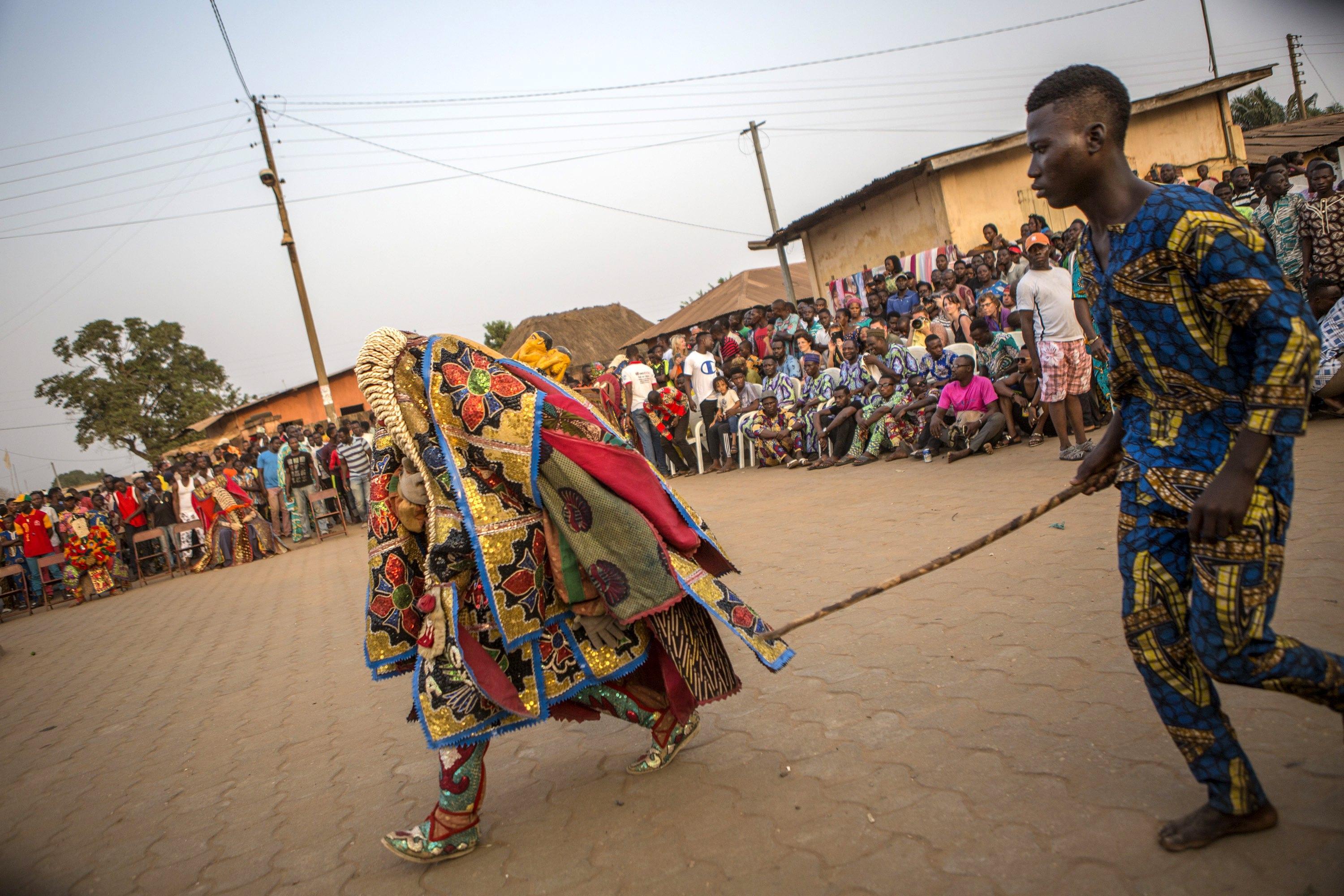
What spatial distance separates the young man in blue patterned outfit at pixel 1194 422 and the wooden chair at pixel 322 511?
1484 cm

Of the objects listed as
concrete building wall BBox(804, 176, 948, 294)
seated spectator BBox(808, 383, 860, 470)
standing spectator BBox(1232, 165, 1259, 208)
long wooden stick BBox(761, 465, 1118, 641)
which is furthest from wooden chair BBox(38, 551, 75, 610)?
standing spectator BBox(1232, 165, 1259, 208)

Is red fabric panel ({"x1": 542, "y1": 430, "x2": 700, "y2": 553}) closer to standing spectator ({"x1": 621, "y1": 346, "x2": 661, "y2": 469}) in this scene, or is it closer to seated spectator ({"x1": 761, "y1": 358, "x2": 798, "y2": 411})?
seated spectator ({"x1": 761, "y1": 358, "x2": 798, "y2": 411})

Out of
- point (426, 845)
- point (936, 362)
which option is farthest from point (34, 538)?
point (426, 845)

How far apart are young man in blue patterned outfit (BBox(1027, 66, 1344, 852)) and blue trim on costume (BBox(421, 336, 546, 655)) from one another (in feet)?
5.92

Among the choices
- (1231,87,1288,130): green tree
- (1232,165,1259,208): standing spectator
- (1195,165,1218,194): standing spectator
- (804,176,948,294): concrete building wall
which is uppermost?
(1231,87,1288,130): green tree

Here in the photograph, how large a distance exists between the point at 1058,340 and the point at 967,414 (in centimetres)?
190

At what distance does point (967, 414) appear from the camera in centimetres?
884

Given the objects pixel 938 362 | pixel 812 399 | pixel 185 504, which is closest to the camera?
pixel 938 362

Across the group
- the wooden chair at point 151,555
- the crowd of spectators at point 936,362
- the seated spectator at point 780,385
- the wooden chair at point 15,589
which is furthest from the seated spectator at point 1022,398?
the wooden chair at point 15,589

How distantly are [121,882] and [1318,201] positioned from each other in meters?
8.85

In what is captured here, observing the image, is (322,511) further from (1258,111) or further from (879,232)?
(1258,111)

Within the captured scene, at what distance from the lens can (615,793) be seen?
3.08 metres

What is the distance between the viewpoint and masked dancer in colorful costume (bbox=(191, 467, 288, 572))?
49.0 feet

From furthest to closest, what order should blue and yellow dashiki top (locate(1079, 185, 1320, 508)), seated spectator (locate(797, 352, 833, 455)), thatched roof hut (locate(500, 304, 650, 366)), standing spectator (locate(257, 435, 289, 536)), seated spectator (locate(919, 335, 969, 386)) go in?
thatched roof hut (locate(500, 304, 650, 366)) → standing spectator (locate(257, 435, 289, 536)) → seated spectator (locate(797, 352, 833, 455)) → seated spectator (locate(919, 335, 969, 386)) → blue and yellow dashiki top (locate(1079, 185, 1320, 508))
